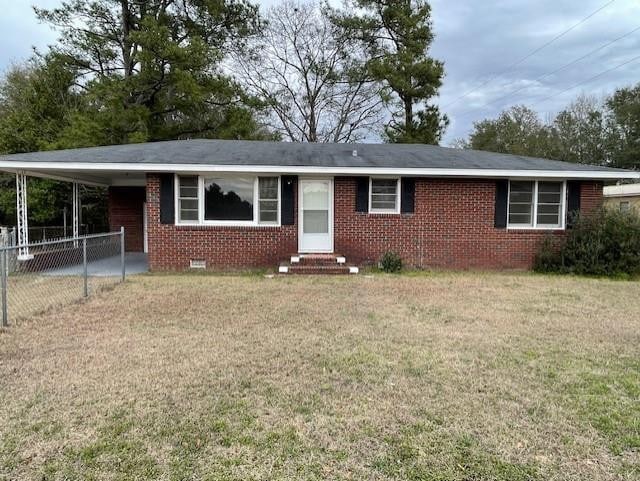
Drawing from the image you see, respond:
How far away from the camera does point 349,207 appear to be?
10297mm

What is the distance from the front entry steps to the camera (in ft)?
31.4

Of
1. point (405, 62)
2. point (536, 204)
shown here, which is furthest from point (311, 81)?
point (536, 204)

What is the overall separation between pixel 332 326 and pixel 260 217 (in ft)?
17.7

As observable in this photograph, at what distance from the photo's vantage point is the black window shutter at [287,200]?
10070 mm

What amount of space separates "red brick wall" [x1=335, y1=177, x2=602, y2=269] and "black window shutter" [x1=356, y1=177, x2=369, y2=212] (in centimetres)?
12

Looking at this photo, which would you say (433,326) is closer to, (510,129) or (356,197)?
(356,197)

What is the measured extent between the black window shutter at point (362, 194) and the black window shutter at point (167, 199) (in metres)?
4.47

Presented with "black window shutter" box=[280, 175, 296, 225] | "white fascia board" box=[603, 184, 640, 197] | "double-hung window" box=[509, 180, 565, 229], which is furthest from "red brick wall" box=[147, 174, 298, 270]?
Result: "white fascia board" box=[603, 184, 640, 197]

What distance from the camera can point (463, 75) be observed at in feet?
80.8

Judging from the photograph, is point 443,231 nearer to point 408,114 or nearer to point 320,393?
point 320,393

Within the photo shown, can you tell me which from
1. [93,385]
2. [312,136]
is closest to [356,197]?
[93,385]

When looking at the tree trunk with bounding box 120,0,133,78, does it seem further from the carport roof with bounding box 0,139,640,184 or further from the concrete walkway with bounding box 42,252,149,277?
the concrete walkway with bounding box 42,252,149,277

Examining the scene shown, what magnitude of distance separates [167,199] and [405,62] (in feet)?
53.5

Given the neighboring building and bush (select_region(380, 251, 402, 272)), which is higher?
the neighboring building
